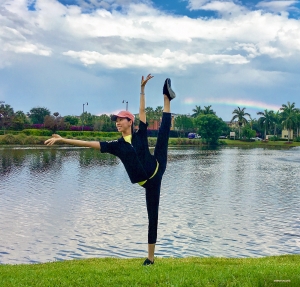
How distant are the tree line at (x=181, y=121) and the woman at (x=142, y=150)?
96.6 m

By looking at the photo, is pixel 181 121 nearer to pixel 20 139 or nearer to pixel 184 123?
pixel 184 123

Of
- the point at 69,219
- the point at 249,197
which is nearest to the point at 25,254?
the point at 69,219

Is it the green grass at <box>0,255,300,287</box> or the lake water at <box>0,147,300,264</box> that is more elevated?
the green grass at <box>0,255,300,287</box>

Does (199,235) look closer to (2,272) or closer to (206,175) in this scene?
(2,272)

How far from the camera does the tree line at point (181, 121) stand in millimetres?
104875

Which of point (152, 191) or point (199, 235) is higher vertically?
point (152, 191)

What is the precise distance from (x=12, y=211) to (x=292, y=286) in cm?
1743

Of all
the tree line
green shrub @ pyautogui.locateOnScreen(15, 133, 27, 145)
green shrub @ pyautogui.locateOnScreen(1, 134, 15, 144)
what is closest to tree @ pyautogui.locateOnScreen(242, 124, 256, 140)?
the tree line

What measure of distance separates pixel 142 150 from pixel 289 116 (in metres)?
140

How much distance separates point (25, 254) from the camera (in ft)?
46.5

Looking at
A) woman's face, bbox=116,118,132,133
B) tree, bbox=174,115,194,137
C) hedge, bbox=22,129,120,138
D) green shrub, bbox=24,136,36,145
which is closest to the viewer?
woman's face, bbox=116,118,132,133

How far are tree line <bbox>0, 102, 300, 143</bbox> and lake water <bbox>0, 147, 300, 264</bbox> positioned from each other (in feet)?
228

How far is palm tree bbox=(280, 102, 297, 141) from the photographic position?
455 feet

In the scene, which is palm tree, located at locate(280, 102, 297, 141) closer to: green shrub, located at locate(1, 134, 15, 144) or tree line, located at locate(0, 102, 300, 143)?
tree line, located at locate(0, 102, 300, 143)
